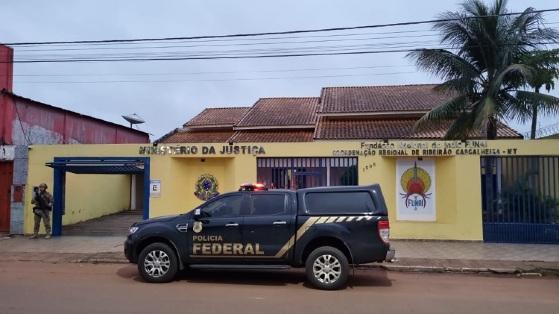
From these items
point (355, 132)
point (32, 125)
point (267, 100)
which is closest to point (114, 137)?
point (32, 125)

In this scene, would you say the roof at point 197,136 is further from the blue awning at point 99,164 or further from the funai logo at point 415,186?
the funai logo at point 415,186

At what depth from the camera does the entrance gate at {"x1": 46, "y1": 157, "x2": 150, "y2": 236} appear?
15.5 meters

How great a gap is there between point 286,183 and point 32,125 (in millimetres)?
10171

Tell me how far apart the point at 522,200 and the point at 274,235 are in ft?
28.4

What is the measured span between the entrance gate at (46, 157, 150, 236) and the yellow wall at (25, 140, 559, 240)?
23 centimetres

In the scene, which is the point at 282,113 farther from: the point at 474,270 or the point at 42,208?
the point at 474,270

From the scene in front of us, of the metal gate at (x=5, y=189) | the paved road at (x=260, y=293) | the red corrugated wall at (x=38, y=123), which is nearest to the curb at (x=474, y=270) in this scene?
the paved road at (x=260, y=293)

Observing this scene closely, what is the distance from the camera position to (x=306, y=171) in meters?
15.3

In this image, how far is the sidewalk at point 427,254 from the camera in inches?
418

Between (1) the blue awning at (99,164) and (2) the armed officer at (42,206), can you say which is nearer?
(2) the armed officer at (42,206)

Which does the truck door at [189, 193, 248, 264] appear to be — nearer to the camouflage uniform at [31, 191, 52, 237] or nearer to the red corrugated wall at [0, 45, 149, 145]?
the camouflage uniform at [31, 191, 52, 237]

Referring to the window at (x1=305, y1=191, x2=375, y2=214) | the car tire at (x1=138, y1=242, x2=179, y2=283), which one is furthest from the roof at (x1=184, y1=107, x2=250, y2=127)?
the window at (x1=305, y1=191, x2=375, y2=214)

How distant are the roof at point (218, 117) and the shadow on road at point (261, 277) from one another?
707 inches

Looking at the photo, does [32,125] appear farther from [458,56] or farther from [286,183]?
[458,56]
